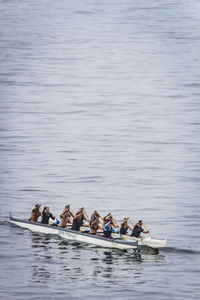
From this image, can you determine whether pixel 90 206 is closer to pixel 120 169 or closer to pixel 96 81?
pixel 120 169

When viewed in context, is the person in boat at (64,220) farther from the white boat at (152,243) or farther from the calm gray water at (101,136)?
the white boat at (152,243)

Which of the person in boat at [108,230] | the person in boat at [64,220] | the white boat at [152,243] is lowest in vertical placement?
the white boat at [152,243]

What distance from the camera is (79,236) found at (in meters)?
33.9

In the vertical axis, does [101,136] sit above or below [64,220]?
above

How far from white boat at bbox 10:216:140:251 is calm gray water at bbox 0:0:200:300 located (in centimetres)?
46

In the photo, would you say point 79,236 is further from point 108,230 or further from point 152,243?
point 152,243

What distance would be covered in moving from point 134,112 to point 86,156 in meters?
14.4

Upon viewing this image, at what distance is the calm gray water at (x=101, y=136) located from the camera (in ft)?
94.6

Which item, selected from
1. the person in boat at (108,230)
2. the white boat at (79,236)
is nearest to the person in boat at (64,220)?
the white boat at (79,236)

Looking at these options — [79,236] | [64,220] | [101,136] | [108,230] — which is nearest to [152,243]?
[108,230]

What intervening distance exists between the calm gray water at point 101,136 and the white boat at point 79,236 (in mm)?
457

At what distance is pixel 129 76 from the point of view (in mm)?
84125

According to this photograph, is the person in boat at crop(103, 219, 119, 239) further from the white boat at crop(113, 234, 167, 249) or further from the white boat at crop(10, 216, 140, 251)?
the white boat at crop(113, 234, 167, 249)

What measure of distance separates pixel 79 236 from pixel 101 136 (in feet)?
116
